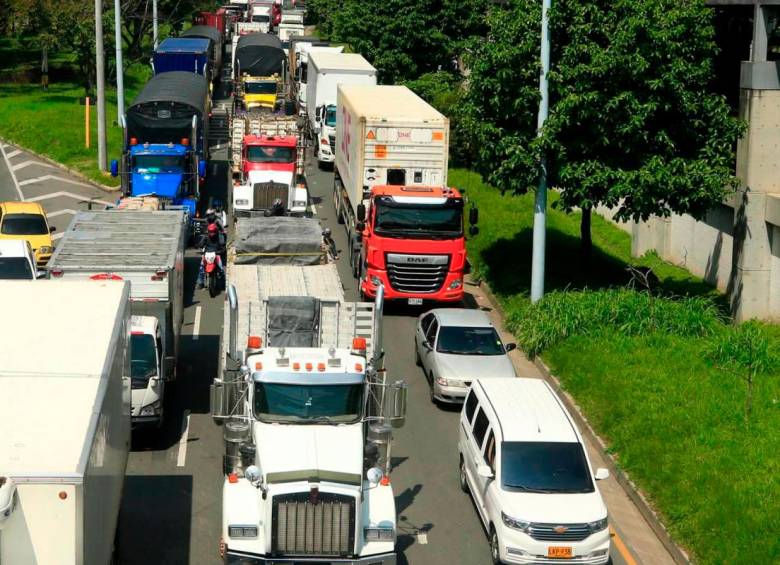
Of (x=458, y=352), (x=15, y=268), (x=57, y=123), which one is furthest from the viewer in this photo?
(x=57, y=123)

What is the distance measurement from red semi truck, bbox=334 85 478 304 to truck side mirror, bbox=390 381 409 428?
1328 cm

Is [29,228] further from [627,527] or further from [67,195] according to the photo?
[627,527]

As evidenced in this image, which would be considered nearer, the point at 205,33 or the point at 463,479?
the point at 463,479

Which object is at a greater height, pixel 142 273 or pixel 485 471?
pixel 142 273

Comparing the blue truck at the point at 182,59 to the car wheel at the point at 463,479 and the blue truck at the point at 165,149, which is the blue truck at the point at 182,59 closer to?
the blue truck at the point at 165,149

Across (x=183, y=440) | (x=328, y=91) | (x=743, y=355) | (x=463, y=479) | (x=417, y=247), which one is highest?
(x=328, y=91)

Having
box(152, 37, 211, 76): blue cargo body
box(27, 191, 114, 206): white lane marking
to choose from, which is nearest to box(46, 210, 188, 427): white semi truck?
box(27, 191, 114, 206): white lane marking

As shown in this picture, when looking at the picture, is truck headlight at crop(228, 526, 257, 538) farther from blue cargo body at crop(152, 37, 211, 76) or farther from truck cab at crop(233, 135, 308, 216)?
blue cargo body at crop(152, 37, 211, 76)

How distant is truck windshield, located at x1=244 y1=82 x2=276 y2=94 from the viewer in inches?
2399

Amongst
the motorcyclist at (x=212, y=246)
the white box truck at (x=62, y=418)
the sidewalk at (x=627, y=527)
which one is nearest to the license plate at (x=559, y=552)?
the sidewalk at (x=627, y=527)

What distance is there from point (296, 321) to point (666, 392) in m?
7.41

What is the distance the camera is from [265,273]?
24062 millimetres

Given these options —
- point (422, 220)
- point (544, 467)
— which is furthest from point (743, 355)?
point (544, 467)

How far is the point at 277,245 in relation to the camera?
26.0 metres
